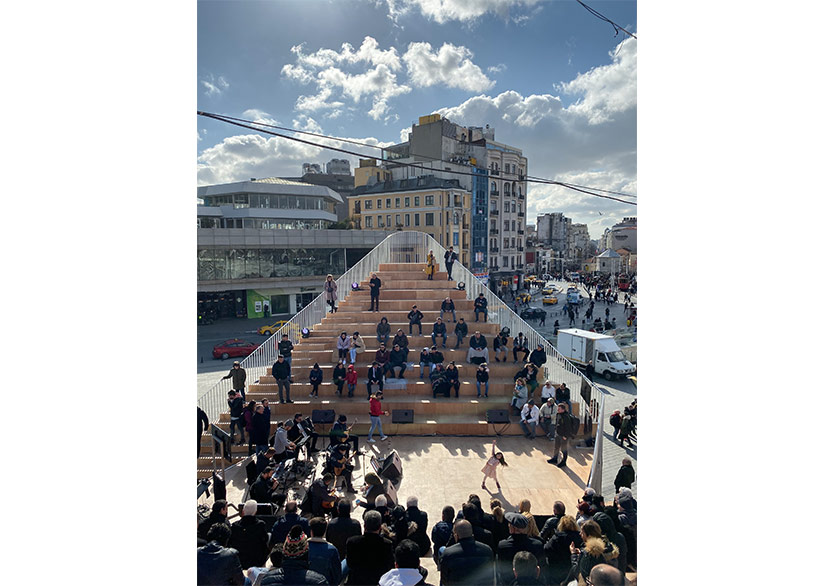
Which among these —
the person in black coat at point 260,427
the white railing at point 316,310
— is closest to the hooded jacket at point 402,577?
the person in black coat at point 260,427

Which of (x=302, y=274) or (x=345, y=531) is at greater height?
(x=302, y=274)

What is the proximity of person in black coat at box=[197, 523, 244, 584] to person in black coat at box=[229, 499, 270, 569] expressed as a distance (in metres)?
0.60

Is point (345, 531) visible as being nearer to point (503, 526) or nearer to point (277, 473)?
point (503, 526)

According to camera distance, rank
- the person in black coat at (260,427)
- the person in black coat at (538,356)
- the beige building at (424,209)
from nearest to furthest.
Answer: the person in black coat at (260,427) → the person in black coat at (538,356) → the beige building at (424,209)

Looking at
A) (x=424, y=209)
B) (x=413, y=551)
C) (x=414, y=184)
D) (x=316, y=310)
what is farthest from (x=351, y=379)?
(x=414, y=184)

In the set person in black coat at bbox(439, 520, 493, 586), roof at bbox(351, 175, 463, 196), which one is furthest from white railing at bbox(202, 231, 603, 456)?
roof at bbox(351, 175, 463, 196)

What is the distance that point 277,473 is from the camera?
7586 mm

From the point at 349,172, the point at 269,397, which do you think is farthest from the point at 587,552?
the point at 349,172

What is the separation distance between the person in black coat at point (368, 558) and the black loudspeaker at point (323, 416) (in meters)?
5.48

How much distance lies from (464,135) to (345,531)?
4603cm

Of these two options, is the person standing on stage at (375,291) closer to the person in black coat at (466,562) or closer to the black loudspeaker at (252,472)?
the black loudspeaker at (252,472)

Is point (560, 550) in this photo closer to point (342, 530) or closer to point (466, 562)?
point (466, 562)

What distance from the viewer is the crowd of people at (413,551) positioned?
4.04m

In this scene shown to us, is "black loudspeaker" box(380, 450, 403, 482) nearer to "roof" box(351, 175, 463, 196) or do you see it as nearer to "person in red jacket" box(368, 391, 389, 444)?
"person in red jacket" box(368, 391, 389, 444)
